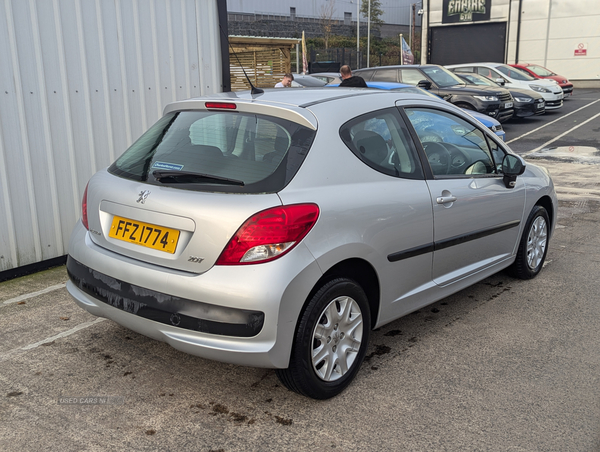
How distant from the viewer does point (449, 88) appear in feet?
48.8

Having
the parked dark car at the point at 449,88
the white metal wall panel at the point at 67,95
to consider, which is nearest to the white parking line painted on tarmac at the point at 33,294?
the white metal wall panel at the point at 67,95

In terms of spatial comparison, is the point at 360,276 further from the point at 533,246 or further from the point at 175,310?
the point at 533,246

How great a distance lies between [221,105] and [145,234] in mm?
869

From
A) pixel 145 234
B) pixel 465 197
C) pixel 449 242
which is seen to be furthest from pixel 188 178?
pixel 465 197

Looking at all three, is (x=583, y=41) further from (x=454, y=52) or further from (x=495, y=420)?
(x=495, y=420)

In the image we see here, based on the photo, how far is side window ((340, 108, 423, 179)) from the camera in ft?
10.7

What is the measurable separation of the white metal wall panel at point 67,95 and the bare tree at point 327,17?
4359 cm

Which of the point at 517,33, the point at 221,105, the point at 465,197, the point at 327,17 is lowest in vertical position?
the point at 465,197

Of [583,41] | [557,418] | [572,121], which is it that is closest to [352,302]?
[557,418]

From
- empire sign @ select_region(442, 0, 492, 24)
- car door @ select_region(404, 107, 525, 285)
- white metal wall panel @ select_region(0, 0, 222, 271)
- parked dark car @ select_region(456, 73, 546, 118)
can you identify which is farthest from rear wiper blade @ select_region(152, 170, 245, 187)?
empire sign @ select_region(442, 0, 492, 24)

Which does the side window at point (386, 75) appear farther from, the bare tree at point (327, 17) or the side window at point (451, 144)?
the bare tree at point (327, 17)

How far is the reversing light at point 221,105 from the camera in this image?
3250 mm

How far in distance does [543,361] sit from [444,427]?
3.40ft

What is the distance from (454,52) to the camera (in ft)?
121
